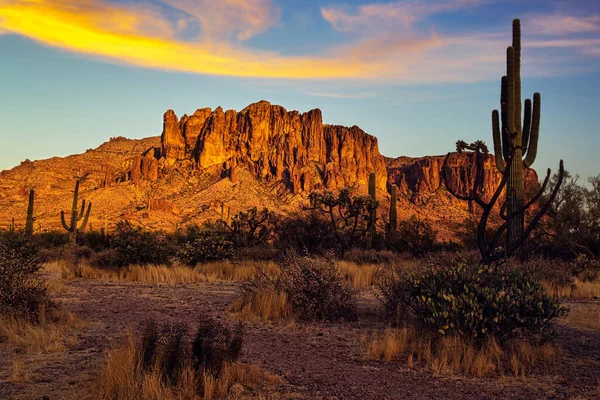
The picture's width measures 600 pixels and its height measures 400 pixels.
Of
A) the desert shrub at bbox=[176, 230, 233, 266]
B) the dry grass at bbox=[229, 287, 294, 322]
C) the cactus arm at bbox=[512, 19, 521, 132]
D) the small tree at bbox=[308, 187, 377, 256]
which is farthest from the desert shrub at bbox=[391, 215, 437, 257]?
the dry grass at bbox=[229, 287, 294, 322]

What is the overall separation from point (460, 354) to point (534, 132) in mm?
11769

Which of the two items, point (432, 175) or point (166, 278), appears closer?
point (166, 278)

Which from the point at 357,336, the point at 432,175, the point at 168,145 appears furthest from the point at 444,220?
the point at 357,336

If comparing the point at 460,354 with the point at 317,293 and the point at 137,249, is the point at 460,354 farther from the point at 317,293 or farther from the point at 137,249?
the point at 137,249

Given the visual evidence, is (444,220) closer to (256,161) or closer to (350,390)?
(256,161)

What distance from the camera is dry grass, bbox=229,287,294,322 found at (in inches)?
372

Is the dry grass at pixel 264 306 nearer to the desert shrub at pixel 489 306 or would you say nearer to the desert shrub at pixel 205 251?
the desert shrub at pixel 489 306

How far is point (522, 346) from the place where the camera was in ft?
22.4

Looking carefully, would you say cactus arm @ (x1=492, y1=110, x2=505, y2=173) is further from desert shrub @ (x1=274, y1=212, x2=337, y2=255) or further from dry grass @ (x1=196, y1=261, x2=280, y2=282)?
desert shrub @ (x1=274, y1=212, x2=337, y2=255)

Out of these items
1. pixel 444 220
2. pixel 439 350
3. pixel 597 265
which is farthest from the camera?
pixel 444 220

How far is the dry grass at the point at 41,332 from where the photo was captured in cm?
697

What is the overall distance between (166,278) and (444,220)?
226 feet


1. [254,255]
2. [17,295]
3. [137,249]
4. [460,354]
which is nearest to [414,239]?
[254,255]

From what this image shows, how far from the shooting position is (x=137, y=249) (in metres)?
18.1
